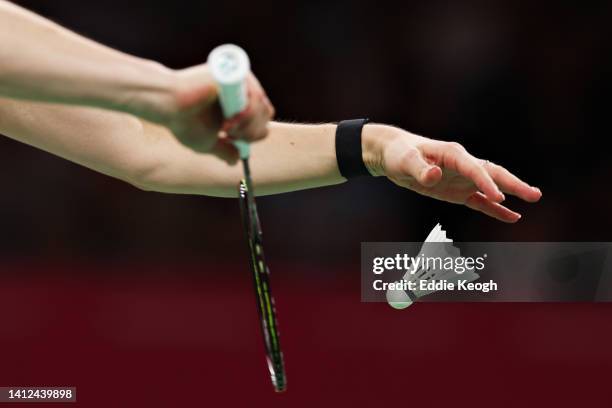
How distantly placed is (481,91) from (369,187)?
23.5 inches

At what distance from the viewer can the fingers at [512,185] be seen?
4.29 feet

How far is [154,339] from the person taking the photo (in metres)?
2.93

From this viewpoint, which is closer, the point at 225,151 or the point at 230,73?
the point at 230,73

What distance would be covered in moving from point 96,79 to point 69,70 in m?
0.03

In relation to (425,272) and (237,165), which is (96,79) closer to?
(237,165)

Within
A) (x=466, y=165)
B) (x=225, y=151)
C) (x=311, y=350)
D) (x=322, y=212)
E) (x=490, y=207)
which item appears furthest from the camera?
(x=322, y=212)

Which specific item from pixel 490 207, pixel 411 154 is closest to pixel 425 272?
pixel 490 207

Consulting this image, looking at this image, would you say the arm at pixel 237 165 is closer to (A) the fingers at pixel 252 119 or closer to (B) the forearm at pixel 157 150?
(B) the forearm at pixel 157 150

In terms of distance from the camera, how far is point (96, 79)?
0.95 m

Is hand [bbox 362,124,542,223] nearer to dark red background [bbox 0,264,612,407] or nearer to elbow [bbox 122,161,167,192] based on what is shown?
elbow [bbox 122,161,167,192]

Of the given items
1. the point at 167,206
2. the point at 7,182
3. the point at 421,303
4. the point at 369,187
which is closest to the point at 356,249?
the point at 369,187

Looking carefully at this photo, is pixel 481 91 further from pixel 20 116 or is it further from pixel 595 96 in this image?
pixel 20 116

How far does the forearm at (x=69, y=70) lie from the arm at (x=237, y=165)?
405 millimetres

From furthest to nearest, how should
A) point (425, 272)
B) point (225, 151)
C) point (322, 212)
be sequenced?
point (322, 212)
point (425, 272)
point (225, 151)
